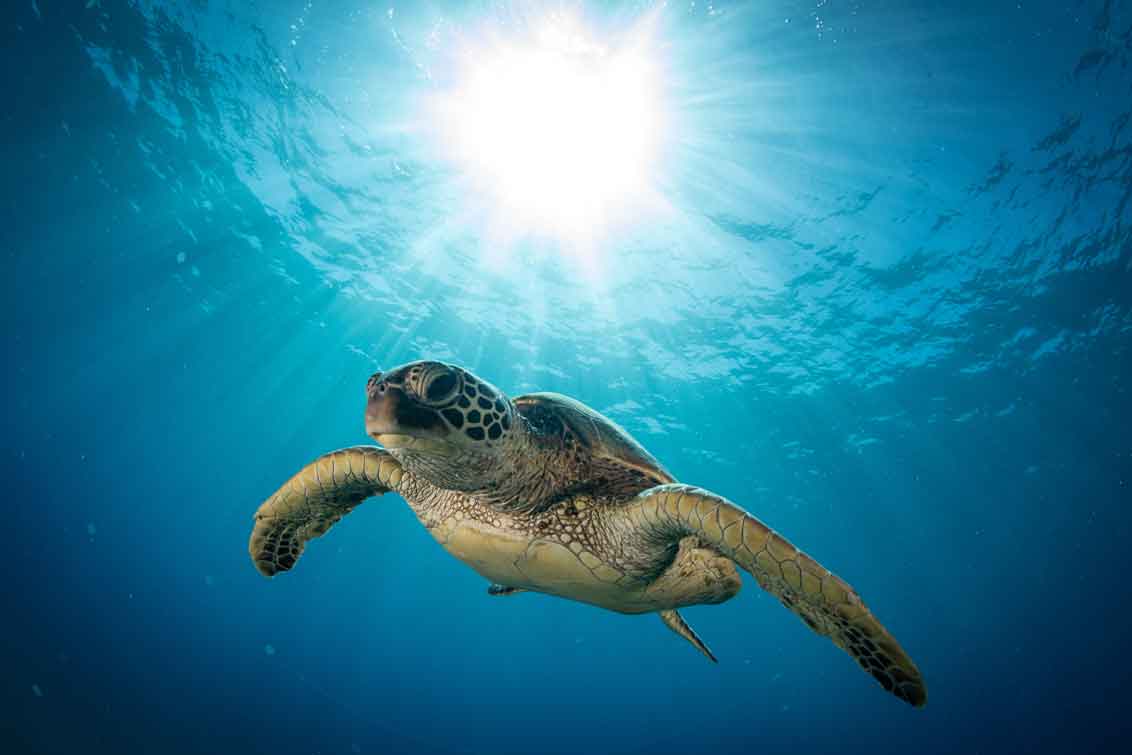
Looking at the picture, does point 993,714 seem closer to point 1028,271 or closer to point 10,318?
point 1028,271

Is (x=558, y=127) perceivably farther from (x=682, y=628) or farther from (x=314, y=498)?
(x=682, y=628)

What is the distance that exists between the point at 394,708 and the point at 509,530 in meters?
56.5

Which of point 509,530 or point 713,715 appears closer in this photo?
point 509,530

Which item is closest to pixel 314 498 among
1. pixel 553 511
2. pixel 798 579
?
pixel 553 511

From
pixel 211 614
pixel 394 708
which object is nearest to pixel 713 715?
pixel 394 708

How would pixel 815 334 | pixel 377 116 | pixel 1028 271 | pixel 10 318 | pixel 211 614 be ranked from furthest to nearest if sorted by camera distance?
pixel 211 614 → pixel 10 318 → pixel 815 334 → pixel 1028 271 → pixel 377 116

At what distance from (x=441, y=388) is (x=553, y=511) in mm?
1059

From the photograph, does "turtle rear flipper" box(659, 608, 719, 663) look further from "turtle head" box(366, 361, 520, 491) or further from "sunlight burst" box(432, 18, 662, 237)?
"sunlight burst" box(432, 18, 662, 237)

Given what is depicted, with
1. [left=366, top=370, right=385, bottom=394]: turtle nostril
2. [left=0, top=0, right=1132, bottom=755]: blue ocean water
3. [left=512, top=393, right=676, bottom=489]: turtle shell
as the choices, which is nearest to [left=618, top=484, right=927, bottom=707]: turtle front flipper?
[left=512, top=393, right=676, bottom=489]: turtle shell

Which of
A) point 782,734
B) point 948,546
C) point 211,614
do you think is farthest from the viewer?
point 211,614

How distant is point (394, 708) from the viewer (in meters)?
46.7

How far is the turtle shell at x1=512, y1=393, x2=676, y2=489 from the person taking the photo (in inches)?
113

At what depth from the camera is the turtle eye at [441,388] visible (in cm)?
191

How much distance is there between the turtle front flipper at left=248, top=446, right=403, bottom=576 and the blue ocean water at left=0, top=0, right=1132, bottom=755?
8068mm
